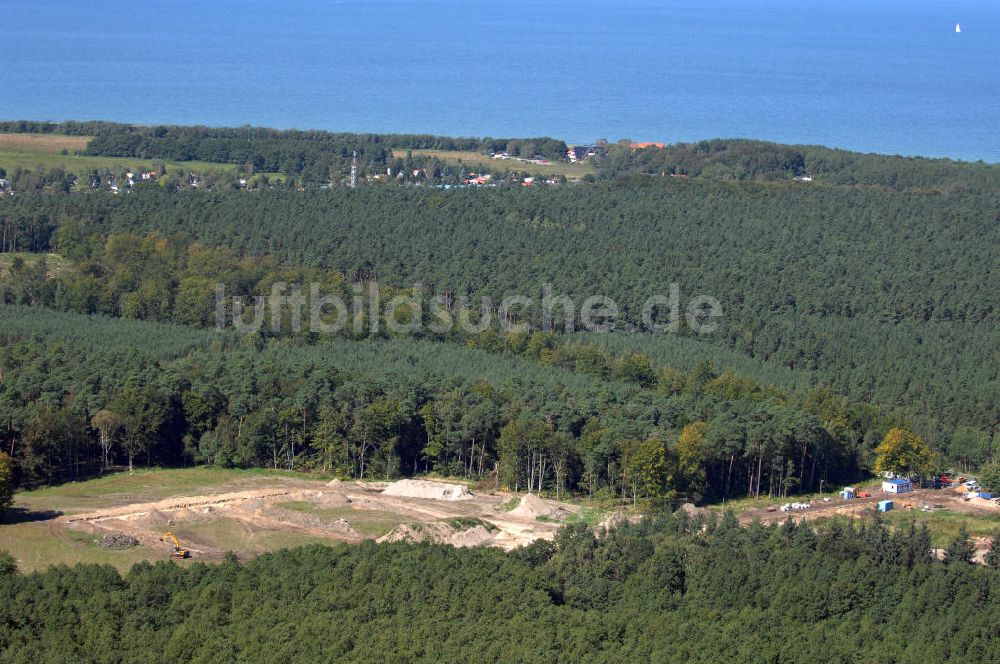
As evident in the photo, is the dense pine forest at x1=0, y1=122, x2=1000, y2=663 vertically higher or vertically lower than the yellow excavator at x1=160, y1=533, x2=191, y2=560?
higher

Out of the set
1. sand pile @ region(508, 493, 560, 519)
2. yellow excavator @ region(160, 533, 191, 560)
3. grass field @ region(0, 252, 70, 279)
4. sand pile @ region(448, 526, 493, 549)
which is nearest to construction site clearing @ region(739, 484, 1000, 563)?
sand pile @ region(508, 493, 560, 519)

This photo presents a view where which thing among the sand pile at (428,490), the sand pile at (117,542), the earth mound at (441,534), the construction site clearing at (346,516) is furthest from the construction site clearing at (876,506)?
the sand pile at (117,542)

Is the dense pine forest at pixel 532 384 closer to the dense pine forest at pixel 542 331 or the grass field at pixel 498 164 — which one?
the dense pine forest at pixel 542 331

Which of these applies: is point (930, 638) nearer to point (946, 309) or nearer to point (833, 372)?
point (833, 372)

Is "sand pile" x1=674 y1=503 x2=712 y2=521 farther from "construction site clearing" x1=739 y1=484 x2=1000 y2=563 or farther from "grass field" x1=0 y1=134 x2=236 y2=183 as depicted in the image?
"grass field" x1=0 y1=134 x2=236 y2=183

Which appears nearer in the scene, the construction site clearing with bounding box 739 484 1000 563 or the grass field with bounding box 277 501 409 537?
the grass field with bounding box 277 501 409 537

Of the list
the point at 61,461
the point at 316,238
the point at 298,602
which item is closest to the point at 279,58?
the point at 316,238
